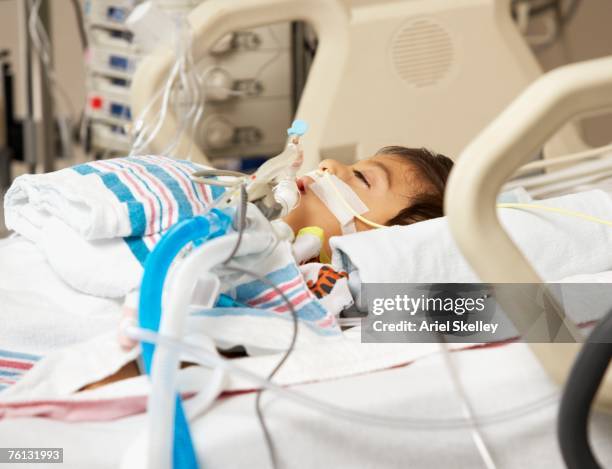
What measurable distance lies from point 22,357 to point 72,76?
2811 mm

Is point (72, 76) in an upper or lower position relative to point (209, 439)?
lower

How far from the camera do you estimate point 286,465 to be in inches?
28.4

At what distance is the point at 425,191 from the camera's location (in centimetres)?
126

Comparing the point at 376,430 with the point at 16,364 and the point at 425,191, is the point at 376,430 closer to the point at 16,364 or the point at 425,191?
the point at 16,364

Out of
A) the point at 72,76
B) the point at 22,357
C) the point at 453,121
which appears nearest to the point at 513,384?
the point at 22,357

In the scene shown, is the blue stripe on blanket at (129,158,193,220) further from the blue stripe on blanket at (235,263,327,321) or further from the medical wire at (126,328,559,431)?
the medical wire at (126,328,559,431)

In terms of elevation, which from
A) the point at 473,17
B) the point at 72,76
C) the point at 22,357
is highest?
the point at 473,17

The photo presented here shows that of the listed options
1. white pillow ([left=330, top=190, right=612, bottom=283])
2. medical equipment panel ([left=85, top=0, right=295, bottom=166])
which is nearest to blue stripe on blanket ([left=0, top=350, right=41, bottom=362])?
white pillow ([left=330, top=190, right=612, bottom=283])

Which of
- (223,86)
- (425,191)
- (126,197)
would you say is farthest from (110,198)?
(223,86)

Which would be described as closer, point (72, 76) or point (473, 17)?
point (473, 17)

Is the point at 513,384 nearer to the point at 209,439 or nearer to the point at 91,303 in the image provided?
the point at 209,439

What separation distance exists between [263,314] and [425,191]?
1.54 ft

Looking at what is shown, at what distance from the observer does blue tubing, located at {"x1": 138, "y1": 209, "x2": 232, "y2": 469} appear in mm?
683

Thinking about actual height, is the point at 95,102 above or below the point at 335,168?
below
